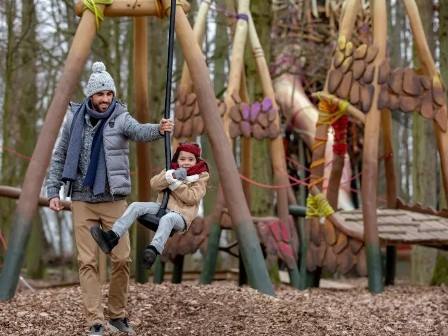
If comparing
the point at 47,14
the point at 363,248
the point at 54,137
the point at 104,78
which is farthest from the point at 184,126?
the point at 47,14

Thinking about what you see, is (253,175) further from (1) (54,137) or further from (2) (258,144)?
(1) (54,137)

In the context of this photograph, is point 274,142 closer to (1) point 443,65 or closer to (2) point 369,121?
(2) point 369,121

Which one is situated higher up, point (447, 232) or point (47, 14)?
point (47, 14)

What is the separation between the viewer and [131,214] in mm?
5926

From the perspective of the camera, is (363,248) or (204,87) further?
(363,248)

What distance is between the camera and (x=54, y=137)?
782 cm

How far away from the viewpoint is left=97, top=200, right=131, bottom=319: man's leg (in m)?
6.23

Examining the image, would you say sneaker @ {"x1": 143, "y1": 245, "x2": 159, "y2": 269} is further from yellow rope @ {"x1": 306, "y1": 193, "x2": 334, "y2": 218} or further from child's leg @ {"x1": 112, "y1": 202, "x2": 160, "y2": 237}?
yellow rope @ {"x1": 306, "y1": 193, "x2": 334, "y2": 218}

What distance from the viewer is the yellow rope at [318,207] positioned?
1041 cm

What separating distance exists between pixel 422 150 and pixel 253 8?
343 cm

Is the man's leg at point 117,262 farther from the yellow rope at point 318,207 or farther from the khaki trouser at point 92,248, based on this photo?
the yellow rope at point 318,207

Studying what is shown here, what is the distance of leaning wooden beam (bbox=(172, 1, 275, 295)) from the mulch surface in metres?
0.17

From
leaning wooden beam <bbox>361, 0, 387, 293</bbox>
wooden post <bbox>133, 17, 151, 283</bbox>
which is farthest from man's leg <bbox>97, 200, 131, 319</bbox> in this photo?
leaning wooden beam <bbox>361, 0, 387, 293</bbox>

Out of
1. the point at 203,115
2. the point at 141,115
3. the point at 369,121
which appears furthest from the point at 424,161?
the point at 203,115
